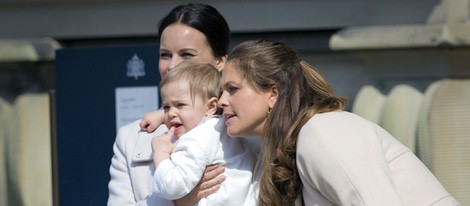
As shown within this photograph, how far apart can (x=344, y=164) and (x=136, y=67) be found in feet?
8.45

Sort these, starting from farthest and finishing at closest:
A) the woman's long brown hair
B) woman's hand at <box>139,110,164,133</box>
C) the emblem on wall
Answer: the emblem on wall, woman's hand at <box>139,110,164,133</box>, the woman's long brown hair

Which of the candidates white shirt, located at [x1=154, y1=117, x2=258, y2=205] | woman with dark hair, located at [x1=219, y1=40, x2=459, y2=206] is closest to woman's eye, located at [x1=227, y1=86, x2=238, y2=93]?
woman with dark hair, located at [x1=219, y1=40, x2=459, y2=206]

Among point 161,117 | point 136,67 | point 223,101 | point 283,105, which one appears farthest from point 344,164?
point 136,67

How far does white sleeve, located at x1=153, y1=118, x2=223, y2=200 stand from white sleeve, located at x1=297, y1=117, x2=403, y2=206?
0.39 meters

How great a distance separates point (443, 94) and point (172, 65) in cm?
294

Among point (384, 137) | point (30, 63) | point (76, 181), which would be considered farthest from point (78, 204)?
point (384, 137)

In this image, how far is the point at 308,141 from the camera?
3.06 metres

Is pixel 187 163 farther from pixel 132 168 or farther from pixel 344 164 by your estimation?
pixel 344 164

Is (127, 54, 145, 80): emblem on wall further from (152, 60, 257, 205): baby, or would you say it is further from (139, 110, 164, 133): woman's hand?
(152, 60, 257, 205): baby

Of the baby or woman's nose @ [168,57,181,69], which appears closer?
the baby

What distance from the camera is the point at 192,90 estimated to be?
3.51 meters

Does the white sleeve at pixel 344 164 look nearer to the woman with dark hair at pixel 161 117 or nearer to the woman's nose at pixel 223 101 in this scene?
the woman's nose at pixel 223 101

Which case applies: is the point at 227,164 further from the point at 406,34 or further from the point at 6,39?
the point at 6,39

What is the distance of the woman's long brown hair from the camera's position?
3.17 m
